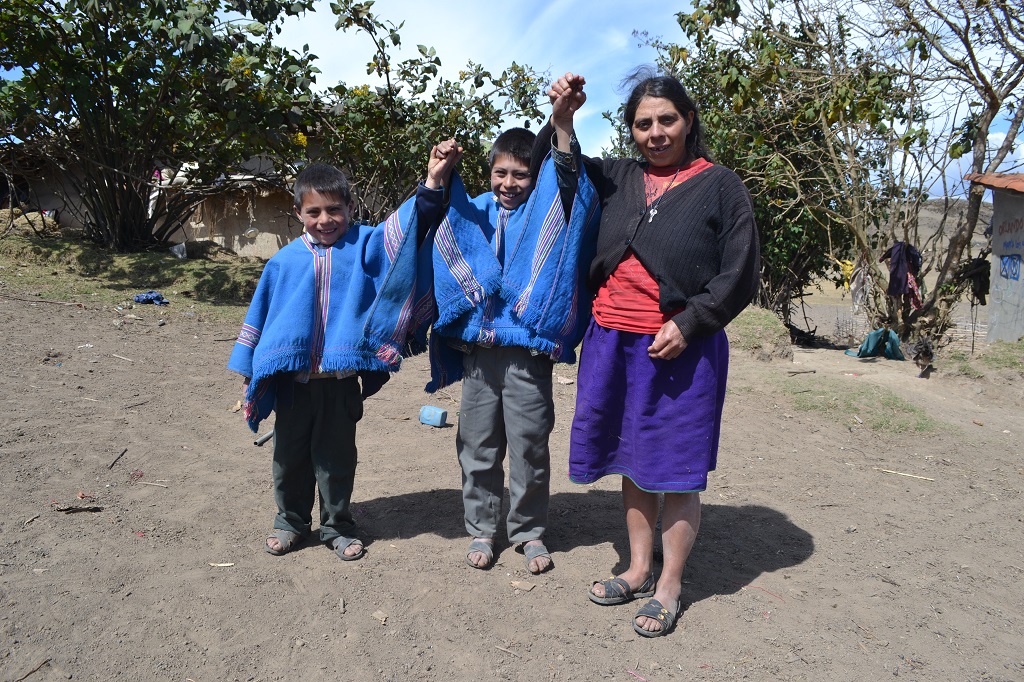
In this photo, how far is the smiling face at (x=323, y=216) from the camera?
9.61 ft

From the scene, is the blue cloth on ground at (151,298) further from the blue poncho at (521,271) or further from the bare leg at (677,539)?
the bare leg at (677,539)

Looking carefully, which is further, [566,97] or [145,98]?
[145,98]

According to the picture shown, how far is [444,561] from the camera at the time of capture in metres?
3.07

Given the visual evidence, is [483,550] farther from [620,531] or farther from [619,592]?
[620,531]

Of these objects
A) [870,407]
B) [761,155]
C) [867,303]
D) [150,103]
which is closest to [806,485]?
[870,407]

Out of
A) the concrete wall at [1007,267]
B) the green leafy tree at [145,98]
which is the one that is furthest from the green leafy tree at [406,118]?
the concrete wall at [1007,267]

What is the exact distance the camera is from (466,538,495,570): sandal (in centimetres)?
302

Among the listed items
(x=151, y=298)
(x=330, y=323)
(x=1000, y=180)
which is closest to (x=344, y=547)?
(x=330, y=323)

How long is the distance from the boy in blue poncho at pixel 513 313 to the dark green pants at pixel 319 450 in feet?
1.23

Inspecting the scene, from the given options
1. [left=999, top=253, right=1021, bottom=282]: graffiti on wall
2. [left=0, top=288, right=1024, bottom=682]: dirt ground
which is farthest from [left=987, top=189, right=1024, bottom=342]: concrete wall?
[left=0, top=288, right=1024, bottom=682]: dirt ground

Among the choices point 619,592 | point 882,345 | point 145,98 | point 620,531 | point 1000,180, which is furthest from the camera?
point 145,98

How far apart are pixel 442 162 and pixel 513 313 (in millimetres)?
614

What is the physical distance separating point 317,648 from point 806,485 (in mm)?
2786

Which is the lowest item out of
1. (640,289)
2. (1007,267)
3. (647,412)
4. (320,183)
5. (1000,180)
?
(647,412)
